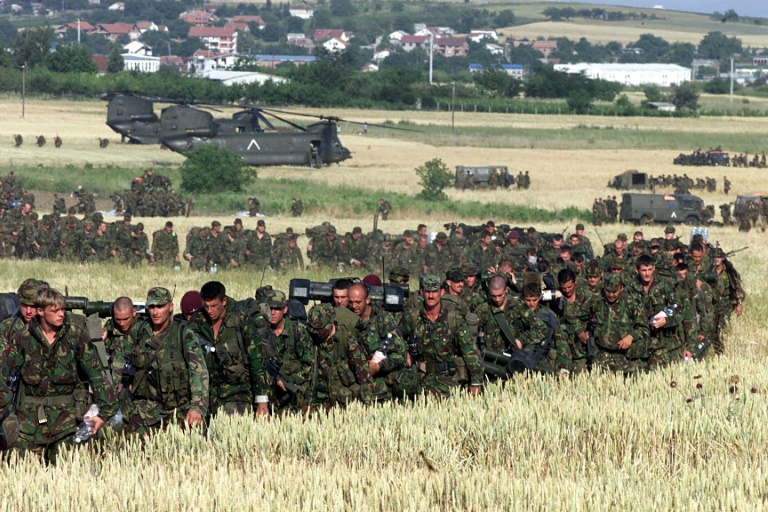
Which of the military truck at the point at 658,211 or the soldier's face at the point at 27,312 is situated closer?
the soldier's face at the point at 27,312

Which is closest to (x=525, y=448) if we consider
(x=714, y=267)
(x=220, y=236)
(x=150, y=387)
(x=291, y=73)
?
(x=150, y=387)

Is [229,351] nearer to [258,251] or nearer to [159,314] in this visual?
[159,314]

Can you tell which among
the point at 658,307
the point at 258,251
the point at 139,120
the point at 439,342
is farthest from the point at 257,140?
the point at 439,342

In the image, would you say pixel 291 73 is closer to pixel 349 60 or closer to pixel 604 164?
pixel 349 60

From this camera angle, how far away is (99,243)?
2880 cm

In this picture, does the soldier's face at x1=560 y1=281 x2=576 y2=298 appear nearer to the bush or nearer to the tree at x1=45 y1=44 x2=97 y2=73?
the bush

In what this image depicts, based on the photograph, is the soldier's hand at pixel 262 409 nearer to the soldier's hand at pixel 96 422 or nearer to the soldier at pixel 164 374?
the soldier at pixel 164 374

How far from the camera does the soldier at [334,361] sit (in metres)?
11.2

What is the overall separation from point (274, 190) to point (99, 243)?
21098 mm

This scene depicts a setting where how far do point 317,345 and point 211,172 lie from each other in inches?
1503

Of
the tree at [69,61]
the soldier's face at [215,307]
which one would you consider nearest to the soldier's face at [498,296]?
the soldier's face at [215,307]

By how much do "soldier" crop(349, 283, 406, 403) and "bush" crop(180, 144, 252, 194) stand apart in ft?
123

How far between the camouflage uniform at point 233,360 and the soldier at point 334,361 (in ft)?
1.92

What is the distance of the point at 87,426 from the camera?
384 inches
